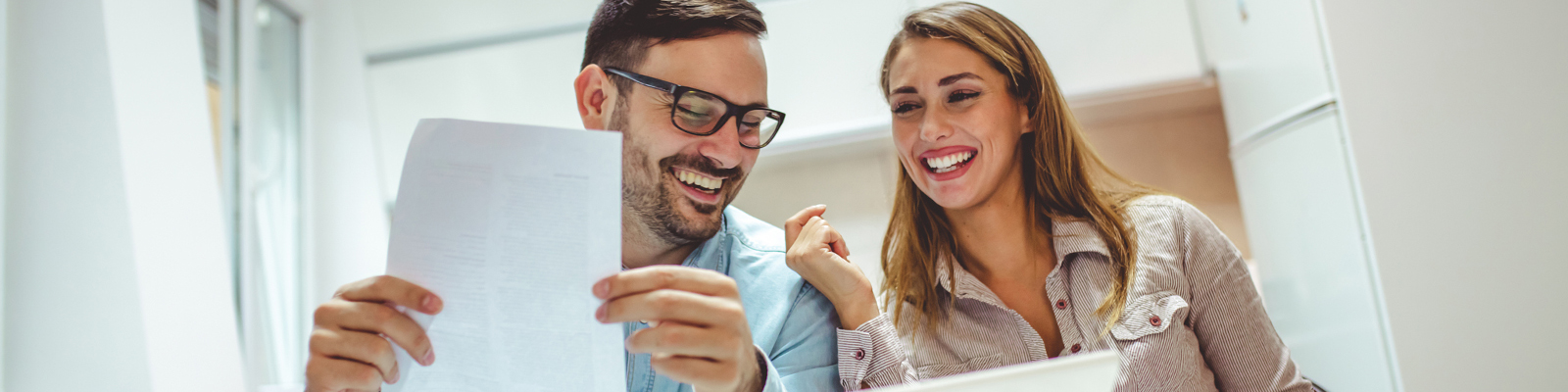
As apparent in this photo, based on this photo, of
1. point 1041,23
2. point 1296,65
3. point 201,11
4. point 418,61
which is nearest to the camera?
point 1296,65

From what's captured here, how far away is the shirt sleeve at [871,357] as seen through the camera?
35.6 inches

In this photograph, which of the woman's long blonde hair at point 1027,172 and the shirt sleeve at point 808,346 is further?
the woman's long blonde hair at point 1027,172

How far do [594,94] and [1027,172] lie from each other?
74 centimetres

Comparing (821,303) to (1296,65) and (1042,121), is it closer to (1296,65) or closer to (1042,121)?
(1042,121)

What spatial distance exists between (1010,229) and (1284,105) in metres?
0.89

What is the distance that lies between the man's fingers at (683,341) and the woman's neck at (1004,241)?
0.70m

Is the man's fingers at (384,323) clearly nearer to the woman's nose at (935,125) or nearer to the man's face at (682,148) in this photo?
the man's face at (682,148)

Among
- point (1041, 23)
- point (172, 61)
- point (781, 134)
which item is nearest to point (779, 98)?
point (781, 134)

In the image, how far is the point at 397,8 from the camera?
231 cm

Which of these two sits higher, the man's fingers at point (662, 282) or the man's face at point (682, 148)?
the man's face at point (682, 148)


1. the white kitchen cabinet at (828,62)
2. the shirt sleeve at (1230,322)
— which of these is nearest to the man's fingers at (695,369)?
the shirt sleeve at (1230,322)

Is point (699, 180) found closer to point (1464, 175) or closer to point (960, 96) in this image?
point (960, 96)

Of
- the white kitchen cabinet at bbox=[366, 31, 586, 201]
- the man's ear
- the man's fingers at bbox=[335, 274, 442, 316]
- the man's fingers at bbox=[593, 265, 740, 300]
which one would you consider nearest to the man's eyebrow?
the man's ear

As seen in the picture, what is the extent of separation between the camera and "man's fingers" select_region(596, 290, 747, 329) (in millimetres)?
574
